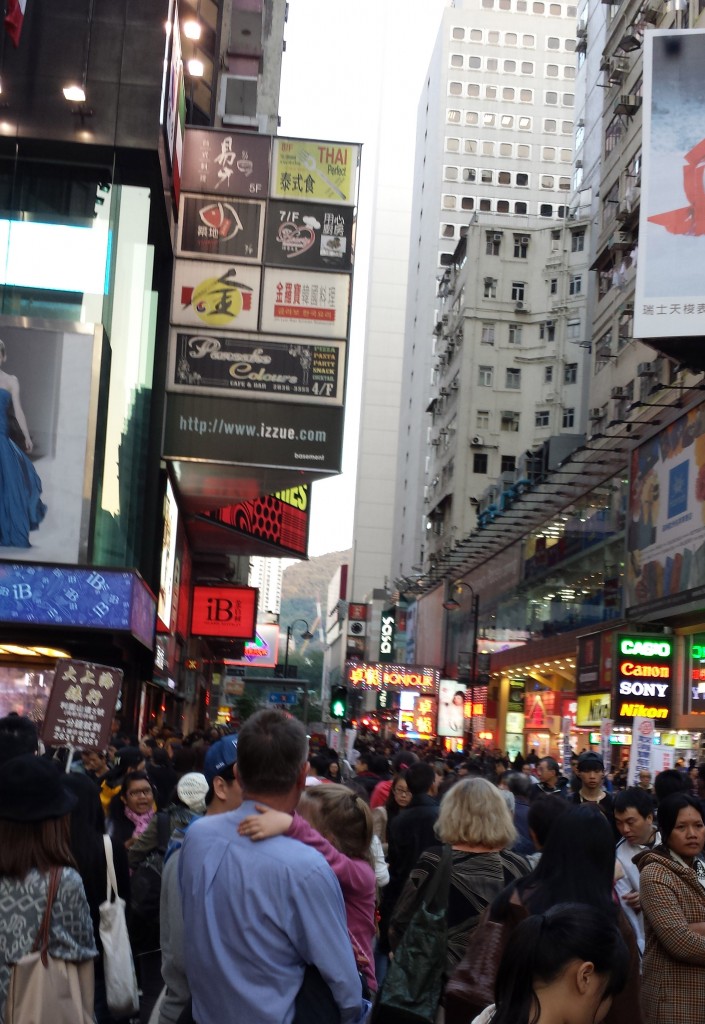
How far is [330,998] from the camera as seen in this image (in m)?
4.32

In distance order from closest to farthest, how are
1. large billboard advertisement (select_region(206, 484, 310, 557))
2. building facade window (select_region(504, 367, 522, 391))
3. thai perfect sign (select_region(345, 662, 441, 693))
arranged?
large billboard advertisement (select_region(206, 484, 310, 557)), thai perfect sign (select_region(345, 662, 441, 693)), building facade window (select_region(504, 367, 522, 391))

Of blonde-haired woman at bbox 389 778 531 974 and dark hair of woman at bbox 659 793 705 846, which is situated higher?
dark hair of woman at bbox 659 793 705 846

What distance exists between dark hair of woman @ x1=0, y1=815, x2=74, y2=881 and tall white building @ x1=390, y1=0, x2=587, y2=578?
314 ft

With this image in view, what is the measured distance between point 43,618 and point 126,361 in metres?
5.06

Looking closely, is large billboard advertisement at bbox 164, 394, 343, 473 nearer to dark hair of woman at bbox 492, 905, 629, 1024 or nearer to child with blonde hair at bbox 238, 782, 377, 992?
child with blonde hair at bbox 238, 782, 377, 992

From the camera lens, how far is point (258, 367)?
1087 inches

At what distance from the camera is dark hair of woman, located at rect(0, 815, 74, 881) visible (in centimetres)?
481

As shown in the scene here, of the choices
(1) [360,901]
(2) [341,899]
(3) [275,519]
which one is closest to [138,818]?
(1) [360,901]

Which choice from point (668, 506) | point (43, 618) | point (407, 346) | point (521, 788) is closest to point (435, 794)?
point (521, 788)

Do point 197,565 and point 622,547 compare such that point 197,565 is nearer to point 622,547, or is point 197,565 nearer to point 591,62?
point 622,547

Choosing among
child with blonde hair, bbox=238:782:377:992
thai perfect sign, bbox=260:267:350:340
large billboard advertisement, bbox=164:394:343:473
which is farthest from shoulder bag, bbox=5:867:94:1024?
thai perfect sign, bbox=260:267:350:340

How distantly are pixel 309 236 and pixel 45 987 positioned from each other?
80.4 feet

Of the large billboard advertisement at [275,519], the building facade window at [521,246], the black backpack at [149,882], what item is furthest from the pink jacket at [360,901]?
the building facade window at [521,246]

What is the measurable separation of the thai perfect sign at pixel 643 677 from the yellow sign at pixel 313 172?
10.3m
